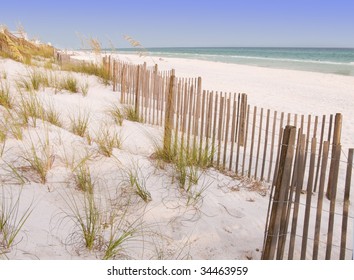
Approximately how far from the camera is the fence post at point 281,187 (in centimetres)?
190

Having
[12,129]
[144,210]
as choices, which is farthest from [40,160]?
[144,210]

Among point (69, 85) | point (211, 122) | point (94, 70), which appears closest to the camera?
point (211, 122)

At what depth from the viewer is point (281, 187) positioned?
1935 millimetres

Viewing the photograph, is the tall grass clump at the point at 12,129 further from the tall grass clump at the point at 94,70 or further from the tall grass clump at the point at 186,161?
the tall grass clump at the point at 94,70

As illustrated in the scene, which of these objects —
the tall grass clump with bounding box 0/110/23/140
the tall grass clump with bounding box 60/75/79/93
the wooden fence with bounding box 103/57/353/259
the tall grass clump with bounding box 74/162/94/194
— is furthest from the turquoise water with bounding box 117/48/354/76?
the tall grass clump with bounding box 74/162/94/194

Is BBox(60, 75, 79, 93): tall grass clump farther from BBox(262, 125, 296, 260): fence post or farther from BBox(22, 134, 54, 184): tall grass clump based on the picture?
BBox(262, 125, 296, 260): fence post

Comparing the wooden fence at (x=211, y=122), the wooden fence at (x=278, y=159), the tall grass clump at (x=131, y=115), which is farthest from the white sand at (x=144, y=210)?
the tall grass clump at (x=131, y=115)

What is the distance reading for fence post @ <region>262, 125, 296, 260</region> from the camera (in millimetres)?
1901

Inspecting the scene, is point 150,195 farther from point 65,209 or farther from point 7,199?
point 7,199

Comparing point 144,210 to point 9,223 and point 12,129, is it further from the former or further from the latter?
point 12,129

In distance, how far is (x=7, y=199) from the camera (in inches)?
97.0

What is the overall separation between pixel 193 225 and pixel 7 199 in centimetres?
144
